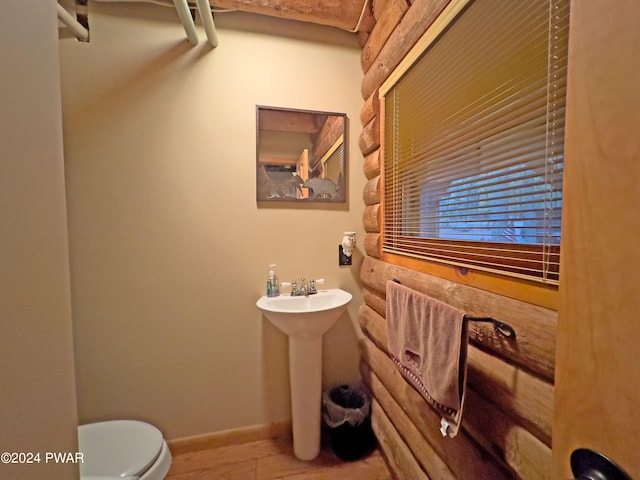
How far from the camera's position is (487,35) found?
0.82 m

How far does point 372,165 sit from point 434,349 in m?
1.14

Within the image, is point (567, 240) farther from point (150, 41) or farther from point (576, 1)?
point (150, 41)

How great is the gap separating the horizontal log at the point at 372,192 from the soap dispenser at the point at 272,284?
76cm

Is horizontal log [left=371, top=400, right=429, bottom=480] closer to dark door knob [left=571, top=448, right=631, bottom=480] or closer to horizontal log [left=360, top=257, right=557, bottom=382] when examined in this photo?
horizontal log [left=360, top=257, right=557, bottom=382]

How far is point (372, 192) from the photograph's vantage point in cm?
164

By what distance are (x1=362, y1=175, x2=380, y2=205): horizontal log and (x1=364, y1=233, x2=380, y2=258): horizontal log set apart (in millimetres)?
219

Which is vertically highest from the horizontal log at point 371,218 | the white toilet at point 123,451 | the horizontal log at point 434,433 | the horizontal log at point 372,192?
the horizontal log at point 372,192

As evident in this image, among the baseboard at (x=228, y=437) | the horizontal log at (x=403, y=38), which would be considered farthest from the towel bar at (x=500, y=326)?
the baseboard at (x=228, y=437)

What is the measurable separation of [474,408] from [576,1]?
106cm

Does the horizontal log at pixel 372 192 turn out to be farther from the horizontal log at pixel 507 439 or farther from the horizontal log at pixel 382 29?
the horizontal log at pixel 507 439

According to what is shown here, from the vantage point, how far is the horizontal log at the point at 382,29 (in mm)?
1275


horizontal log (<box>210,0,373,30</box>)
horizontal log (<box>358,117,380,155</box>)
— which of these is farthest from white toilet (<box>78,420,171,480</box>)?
horizontal log (<box>210,0,373,30</box>)

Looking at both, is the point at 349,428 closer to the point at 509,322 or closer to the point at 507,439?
the point at 507,439

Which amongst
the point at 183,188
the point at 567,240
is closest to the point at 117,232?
the point at 183,188
